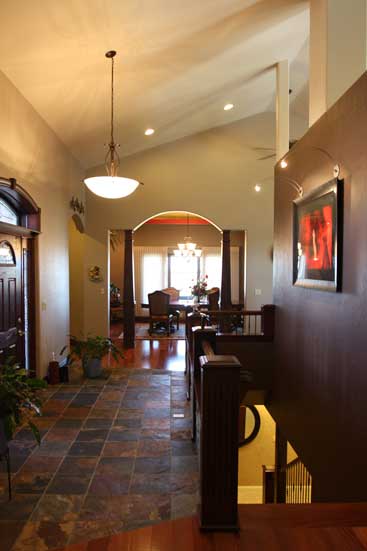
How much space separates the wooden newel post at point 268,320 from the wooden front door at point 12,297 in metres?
2.81

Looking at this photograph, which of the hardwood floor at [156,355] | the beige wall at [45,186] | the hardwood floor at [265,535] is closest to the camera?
the hardwood floor at [265,535]

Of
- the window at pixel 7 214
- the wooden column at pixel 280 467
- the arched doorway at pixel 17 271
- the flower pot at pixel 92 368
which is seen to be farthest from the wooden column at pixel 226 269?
the window at pixel 7 214

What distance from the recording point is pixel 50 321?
5.48 metres

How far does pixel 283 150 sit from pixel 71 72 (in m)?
3.00

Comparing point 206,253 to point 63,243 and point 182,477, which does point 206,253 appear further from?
point 182,477

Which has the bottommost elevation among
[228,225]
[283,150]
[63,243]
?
[63,243]

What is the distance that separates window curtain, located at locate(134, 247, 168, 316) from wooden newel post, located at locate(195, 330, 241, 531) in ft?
32.7

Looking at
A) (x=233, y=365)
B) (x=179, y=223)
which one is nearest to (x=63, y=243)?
(x=233, y=365)

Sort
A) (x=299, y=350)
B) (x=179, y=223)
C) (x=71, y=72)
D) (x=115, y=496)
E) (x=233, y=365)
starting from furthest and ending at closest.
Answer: (x=179, y=223)
(x=71, y=72)
(x=299, y=350)
(x=115, y=496)
(x=233, y=365)

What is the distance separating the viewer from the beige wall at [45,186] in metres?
4.08

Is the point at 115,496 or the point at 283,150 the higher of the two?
the point at 283,150

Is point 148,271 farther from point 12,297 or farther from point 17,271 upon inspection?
point 12,297

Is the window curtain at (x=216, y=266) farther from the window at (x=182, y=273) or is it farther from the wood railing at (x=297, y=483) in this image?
the wood railing at (x=297, y=483)

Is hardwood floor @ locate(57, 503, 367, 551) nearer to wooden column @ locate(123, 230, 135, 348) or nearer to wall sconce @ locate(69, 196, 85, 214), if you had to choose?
wall sconce @ locate(69, 196, 85, 214)
